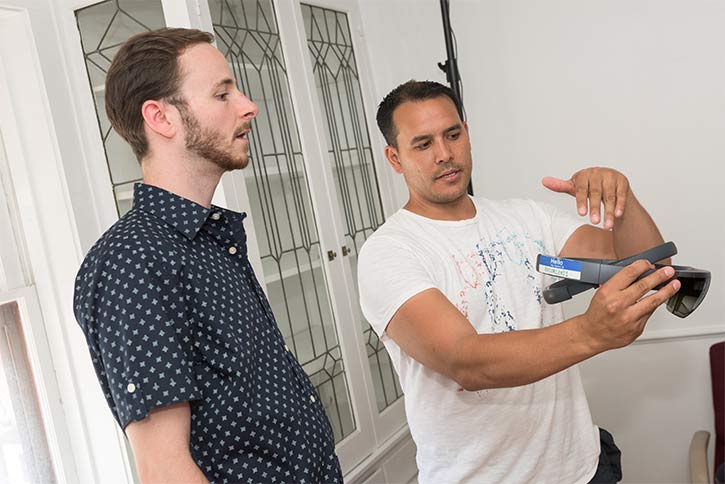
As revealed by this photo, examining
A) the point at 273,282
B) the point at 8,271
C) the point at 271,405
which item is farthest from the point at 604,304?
the point at 8,271

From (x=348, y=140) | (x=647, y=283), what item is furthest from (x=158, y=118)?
(x=348, y=140)

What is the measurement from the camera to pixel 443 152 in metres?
1.65

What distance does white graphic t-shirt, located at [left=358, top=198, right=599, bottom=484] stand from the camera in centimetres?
151

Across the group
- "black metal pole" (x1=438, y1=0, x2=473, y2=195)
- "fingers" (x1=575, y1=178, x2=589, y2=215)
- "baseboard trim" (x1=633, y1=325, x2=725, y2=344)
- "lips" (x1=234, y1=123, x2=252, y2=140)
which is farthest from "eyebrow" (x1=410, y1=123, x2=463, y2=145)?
"baseboard trim" (x1=633, y1=325, x2=725, y2=344)

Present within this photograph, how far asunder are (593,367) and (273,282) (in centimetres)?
125

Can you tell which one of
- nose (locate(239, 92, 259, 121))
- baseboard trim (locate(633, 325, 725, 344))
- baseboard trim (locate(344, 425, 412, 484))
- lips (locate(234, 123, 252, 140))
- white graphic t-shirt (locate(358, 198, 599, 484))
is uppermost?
nose (locate(239, 92, 259, 121))

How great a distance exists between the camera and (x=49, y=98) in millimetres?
1896

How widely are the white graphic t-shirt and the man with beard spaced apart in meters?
0.31

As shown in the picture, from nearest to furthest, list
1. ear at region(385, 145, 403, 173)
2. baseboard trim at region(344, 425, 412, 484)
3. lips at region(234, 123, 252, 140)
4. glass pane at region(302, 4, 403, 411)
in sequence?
lips at region(234, 123, 252, 140) < ear at region(385, 145, 403, 173) < baseboard trim at region(344, 425, 412, 484) < glass pane at region(302, 4, 403, 411)

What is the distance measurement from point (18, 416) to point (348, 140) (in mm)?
1403

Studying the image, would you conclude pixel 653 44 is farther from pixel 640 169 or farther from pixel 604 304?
pixel 604 304

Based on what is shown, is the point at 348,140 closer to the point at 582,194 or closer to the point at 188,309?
the point at 582,194

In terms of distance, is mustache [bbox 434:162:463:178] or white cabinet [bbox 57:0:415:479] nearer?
mustache [bbox 434:162:463:178]

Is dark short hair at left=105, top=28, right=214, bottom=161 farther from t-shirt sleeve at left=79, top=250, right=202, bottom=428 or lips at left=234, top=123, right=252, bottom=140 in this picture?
t-shirt sleeve at left=79, top=250, right=202, bottom=428
